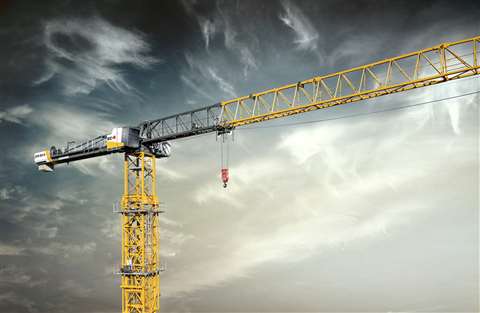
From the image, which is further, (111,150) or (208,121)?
(111,150)

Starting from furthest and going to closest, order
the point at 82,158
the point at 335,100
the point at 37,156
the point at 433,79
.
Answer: the point at 37,156
the point at 82,158
the point at 335,100
the point at 433,79

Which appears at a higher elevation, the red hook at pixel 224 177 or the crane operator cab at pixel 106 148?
the crane operator cab at pixel 106 148

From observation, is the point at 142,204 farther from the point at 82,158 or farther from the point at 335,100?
the point at 335,100

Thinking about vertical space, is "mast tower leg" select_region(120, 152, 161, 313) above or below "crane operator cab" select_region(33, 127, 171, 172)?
below

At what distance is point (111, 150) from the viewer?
60094mm

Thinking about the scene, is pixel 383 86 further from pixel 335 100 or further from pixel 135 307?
pixel 135 307

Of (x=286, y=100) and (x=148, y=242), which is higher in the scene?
(x=286, y=100)

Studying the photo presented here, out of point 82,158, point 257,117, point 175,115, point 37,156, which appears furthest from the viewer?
point 37,156

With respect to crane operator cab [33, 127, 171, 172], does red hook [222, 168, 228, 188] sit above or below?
below

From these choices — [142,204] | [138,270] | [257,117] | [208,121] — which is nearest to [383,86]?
[257,117]

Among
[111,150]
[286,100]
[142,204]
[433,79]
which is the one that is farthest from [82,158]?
[433,79]

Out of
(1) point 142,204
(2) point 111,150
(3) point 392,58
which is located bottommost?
(1) point 142,204

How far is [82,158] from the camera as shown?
215ft

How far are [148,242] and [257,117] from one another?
21.0m
